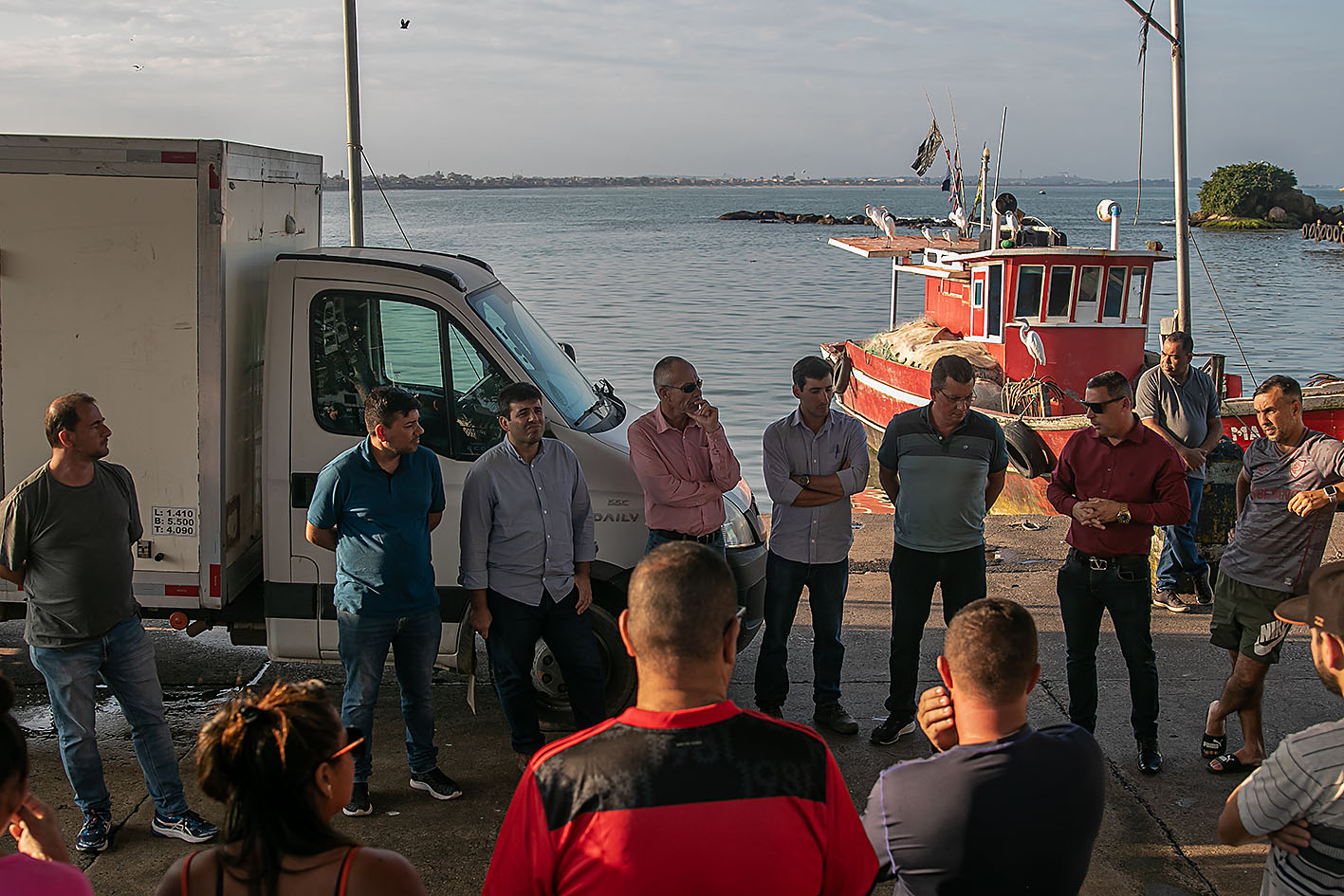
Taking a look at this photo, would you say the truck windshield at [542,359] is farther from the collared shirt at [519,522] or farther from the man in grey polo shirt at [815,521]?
the man in grey polo shirt at [815,521]

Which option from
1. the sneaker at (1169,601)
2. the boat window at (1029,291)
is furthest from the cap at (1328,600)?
the boat window at (1029,291)

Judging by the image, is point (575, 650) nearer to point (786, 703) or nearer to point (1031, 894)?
point (786, 703)

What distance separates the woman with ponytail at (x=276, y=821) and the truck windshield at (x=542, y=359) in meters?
3.40

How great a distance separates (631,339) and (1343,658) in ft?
92.7

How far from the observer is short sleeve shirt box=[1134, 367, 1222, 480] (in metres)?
7.73

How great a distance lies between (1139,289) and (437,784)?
Result: 12.8 m

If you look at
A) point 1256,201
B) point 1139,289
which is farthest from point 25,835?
point 1256,201

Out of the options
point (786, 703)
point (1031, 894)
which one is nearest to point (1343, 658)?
point (1031, 894)

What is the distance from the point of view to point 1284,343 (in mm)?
34875

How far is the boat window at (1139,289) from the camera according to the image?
49.2 ft

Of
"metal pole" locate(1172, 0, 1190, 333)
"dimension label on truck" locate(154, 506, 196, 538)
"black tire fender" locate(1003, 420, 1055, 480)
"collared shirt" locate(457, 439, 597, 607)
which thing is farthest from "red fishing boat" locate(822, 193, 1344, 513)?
"dimension label on truck" locate(154, 506, 196, 538)

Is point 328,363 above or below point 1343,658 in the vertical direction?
above

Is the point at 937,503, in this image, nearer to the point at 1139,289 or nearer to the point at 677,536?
the point at 677,536

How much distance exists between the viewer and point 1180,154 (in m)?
11.2
